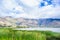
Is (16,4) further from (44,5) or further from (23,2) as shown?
(44,5)

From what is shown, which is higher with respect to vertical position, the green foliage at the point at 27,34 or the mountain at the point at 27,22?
the mountain at the point at 27,22

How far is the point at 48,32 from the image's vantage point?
1600 mm

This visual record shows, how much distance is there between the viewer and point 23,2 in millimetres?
1634

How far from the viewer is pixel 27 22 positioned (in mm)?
1626

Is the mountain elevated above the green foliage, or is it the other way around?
the mountain

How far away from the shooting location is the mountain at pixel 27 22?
161 centimetres

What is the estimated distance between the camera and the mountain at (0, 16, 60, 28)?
1.61 meters

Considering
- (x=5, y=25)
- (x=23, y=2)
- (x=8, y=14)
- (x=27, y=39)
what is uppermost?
(x=23, y=2)

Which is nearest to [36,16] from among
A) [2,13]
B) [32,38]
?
[32,38]

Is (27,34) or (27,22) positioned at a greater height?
(27,22)

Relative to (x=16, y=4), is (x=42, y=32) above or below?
below

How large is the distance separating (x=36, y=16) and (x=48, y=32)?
18 centimetres

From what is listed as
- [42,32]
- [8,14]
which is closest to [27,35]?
[42,32]

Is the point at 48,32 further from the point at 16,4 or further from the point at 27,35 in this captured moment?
the point at 16,4
